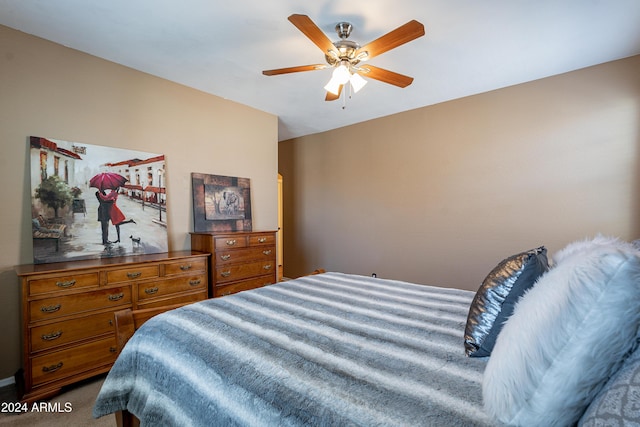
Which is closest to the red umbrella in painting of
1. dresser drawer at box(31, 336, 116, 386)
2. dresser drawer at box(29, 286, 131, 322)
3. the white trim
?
dresser drawer at box(29, 286, 131, 322)

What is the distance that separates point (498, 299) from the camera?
1075mm

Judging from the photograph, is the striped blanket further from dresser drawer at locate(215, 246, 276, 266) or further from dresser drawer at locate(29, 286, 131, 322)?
dresser drawer at locate(215, 246, 276, 266)

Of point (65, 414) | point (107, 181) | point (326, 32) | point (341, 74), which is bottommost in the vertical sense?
point (65, 414)

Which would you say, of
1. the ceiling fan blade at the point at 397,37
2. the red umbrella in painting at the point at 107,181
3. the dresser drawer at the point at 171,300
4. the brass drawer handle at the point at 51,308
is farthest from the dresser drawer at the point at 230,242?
the ceiling fan blade at the point at 397,37

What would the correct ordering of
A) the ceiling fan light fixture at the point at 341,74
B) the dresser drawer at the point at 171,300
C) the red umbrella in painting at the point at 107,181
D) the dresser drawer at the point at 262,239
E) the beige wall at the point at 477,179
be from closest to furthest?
the ceiling fan light fixture at the point at 341,74 → the dresser drawer at the point at 171,300 → the red umbrella in painting at the point at 107,181 → the beige wall at the point at 477,179 → the dresser drawer at the point at 262,239

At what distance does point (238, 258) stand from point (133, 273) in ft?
3.31

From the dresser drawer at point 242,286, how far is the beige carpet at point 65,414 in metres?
1.16

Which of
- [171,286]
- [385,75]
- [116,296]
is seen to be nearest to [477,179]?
[385,75]

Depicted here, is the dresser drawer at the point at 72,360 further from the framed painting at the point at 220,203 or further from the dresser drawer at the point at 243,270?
the framed painting at the point at 220,203

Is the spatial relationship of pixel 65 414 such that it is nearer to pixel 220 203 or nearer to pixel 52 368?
pixel 52 368

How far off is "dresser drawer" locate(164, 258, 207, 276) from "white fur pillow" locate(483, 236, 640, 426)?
2573 mm

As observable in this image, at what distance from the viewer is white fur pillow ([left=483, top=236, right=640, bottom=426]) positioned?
611 millimetres

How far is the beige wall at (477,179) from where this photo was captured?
2.72m

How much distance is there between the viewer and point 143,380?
1251 mm
